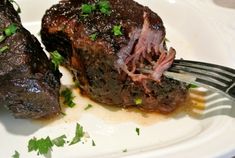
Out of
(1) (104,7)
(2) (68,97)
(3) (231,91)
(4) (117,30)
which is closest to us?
(3) (231,91)

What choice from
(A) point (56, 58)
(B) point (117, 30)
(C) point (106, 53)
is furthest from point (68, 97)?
(B) point (117, 30)

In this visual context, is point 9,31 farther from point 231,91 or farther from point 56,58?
point 231,91

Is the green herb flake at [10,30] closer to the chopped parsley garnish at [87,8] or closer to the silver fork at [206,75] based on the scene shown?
the chopped parsley garnish at [87,8]

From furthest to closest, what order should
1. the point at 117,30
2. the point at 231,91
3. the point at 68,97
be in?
the point at 68,97 → the point at 117,30 → the point at 231,91

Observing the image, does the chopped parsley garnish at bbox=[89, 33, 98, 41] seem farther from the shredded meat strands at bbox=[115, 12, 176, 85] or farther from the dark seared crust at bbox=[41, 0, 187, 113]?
the shredded meat strands at bbox=[115, 12, 176, 85]

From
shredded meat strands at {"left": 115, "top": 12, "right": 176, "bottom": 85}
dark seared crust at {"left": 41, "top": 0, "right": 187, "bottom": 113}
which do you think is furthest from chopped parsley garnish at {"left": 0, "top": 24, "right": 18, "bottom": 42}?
shredded meat strands at {"left": 115, "top": 12, "right": 176, "bottom": 85}

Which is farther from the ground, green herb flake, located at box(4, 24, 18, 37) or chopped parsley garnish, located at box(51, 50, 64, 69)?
green herb flake, located at box(4, 24, 18, 37)

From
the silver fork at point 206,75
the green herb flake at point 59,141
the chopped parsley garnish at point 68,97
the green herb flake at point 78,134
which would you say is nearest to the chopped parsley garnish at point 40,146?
the green herb flake at point 59,141
